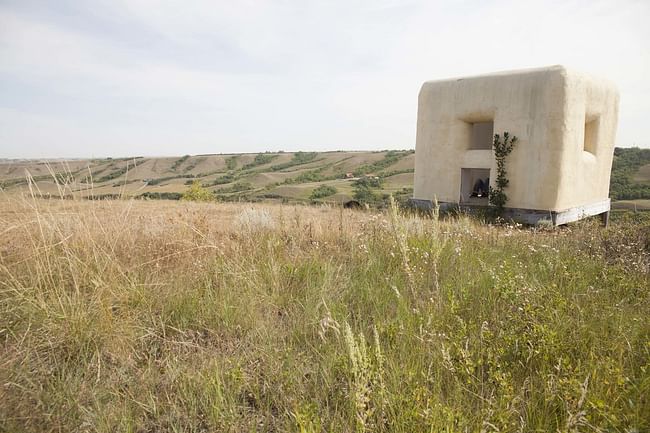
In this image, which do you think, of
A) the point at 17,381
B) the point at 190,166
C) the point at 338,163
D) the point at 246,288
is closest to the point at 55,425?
the point at 17,381

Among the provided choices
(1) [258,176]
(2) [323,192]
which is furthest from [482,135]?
(1) [258,176]

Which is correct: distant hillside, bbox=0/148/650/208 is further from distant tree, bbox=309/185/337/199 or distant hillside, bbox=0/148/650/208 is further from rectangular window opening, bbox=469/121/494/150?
rectangular window opening, bbox=469/121/494/150

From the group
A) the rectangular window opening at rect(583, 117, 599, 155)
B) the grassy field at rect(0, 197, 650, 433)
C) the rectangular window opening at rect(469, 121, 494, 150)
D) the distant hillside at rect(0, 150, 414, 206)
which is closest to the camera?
the grassy field at rect(0, 197, 650, 433)

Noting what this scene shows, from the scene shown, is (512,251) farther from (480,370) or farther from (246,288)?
(246,288)

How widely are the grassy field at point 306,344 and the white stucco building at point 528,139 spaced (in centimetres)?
851

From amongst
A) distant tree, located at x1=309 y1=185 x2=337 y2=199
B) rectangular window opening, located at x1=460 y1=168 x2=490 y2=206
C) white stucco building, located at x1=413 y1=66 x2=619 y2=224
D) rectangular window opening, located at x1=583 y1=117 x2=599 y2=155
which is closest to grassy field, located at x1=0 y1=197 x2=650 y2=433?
white stucco building, located at x1=413 y1=66 x2=619 y2=224

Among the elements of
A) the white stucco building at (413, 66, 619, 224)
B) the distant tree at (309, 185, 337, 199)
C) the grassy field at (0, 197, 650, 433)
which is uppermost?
the white stucco building at (413, 66, 619, 224)

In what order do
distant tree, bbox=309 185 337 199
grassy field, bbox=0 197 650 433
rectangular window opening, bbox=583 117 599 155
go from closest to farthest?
grassy field, bbox=0 197 650 433 → rectangular window opening, bbox=583 117 599 155 → distant tree, bbox=309 185 337 199

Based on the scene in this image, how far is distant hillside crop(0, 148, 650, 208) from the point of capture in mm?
3936

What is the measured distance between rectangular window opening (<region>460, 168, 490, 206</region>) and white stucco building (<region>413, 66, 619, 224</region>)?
4cm

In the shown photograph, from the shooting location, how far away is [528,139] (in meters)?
11.7

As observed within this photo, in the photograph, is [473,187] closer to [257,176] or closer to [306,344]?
[306,344]

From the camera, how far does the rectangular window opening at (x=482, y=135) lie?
15.1 metres

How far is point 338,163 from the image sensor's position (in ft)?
352
